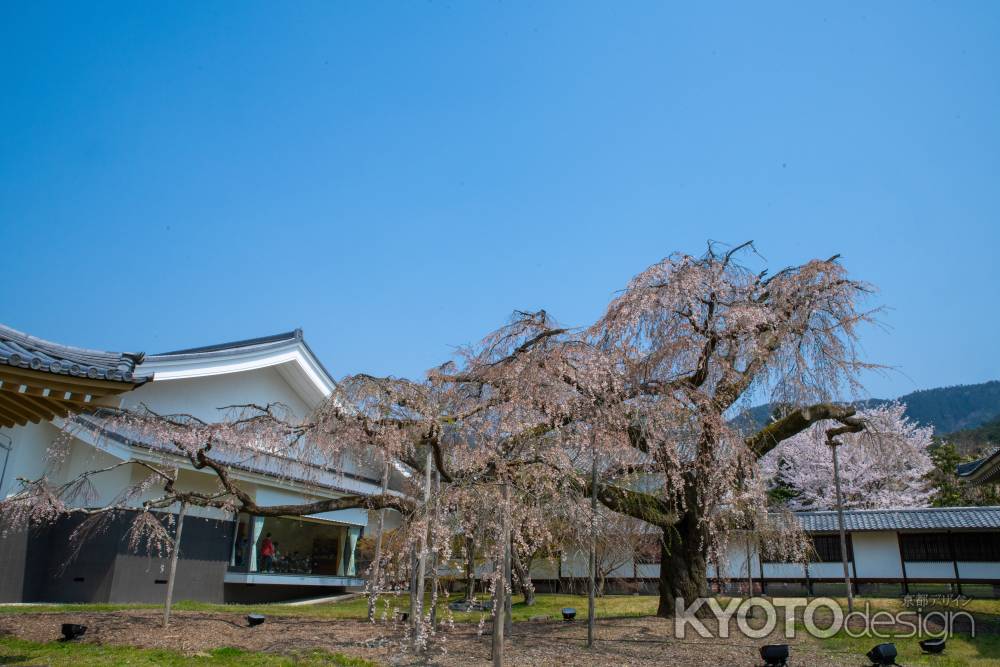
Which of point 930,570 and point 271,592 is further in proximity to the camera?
point 930,570

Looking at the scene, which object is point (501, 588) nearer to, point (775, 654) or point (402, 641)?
point (402, 641)

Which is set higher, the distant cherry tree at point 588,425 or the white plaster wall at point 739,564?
the distant cherry tree at point 588,425

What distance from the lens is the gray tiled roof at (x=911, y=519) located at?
60.1 ft

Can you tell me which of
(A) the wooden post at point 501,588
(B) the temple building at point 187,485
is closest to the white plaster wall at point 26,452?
(B) the temple building at point 187,485

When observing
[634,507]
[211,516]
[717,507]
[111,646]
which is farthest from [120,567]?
[717,507]

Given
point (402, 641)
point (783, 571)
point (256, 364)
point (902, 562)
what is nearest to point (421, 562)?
point (402, 641)

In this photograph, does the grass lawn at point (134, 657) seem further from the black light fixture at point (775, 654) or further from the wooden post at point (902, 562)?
the wooden post at point (902, 562)

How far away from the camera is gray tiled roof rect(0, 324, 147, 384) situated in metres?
5.02

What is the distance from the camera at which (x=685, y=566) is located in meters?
11.0

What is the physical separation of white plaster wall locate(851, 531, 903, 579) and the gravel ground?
12118 mm

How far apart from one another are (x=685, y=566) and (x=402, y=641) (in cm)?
487

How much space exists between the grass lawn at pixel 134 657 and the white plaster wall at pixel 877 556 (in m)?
17.1

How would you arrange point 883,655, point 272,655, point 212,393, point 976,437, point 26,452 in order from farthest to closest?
point 976,437, point 212,393, point 26,452, point 272,655, point 883,655

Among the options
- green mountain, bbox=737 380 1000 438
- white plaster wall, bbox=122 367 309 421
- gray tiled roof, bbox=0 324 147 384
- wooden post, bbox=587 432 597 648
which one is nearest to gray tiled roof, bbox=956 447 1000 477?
wooden post, bbox=587 432 597 648
